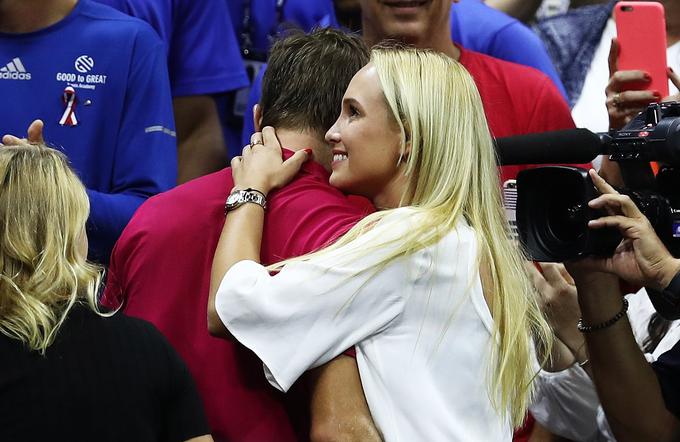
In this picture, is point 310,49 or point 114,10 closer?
point 310,49

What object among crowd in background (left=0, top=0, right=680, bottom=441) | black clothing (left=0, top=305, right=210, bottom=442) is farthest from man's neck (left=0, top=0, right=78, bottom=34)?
black clothing (left=0, top=305, right=210, bottom=442)

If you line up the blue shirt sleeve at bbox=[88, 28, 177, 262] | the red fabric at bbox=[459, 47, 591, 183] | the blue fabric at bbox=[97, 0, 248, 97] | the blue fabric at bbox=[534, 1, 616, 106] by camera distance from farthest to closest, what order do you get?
1. the blue fabric at bbox=[534, 1, 616, 106]
2. the blue fabric at bbox=[97, 0, 248, 97]
3. the red fabric at bbox=[459, 47, 591, 183]
4. the blue shirt sleeve at bbox=[88, 28, 177, 262]

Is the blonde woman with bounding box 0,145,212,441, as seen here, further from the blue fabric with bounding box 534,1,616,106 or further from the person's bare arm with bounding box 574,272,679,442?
the blue fabric with bounding box 534,1,616,106

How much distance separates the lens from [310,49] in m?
3.27

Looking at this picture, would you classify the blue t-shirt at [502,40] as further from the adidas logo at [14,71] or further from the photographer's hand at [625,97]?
the adidas logo at [14,71]

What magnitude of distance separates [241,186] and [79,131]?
113 cm

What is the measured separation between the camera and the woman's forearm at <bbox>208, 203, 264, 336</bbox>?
286cm

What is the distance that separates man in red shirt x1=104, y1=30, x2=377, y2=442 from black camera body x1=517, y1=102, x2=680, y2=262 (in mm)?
423

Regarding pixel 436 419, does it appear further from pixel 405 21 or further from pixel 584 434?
pixel 405 21

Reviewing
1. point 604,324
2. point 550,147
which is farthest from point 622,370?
point 550,147

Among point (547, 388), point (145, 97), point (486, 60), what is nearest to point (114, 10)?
point (145, 97)

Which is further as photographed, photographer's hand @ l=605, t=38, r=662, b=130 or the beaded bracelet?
photographer's hand @ l=605, t=38, r=662, b=130

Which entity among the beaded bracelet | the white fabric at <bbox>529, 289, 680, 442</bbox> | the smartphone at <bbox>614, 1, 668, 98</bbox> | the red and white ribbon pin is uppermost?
the smartphone at <bbox>614, 1, 668, 98</bbox>

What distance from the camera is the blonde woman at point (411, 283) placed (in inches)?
109
